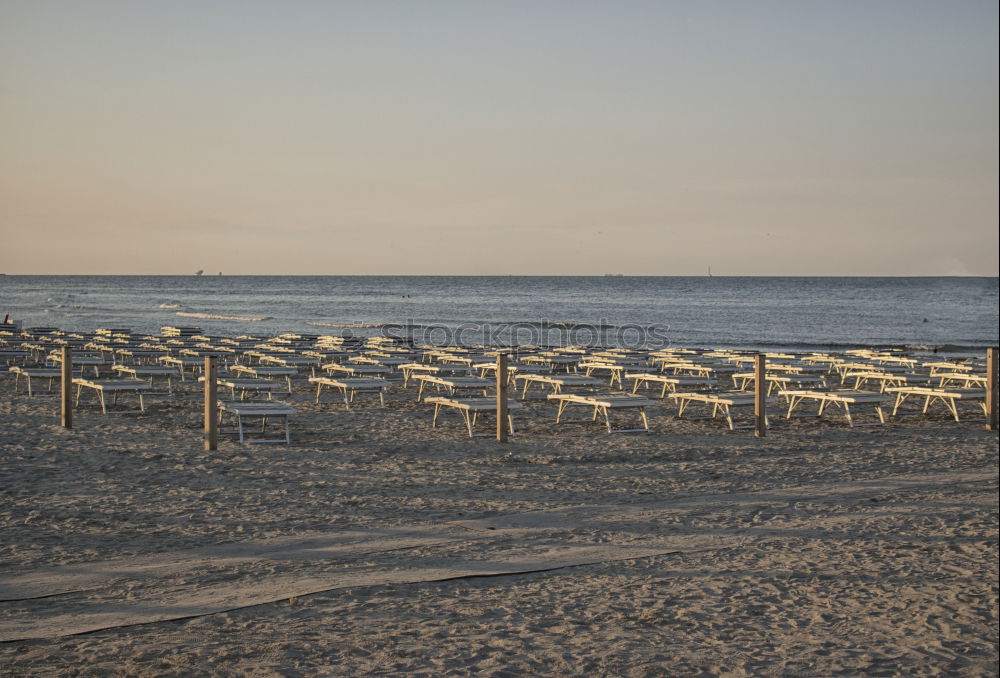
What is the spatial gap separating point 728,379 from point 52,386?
9907 millimetres

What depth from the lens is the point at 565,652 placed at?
3.53 meters

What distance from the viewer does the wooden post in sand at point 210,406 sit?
24.3 ft

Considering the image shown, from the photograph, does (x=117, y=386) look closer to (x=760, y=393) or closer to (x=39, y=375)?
(x=39, y=375)

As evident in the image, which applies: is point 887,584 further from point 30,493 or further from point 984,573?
point 30,493

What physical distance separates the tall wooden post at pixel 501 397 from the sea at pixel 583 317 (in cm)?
1933

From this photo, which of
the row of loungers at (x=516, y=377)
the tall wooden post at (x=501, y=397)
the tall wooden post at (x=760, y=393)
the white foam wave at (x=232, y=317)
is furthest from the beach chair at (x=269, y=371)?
the white foam wave at (x=232, y=317)

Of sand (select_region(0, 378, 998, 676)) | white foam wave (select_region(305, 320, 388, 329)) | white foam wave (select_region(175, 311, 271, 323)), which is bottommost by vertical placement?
white foam wave (select_region(305, 320, 388, 329))

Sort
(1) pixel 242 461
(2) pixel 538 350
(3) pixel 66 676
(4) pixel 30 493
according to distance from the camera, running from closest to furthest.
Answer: (3) pixel 66 676 → (4) pixel 30 493 → (1) pixel 242 461 → (2) pixel 538 350

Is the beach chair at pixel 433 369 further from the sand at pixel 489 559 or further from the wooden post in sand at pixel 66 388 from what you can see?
the wooden post in sand at pixel 66 388

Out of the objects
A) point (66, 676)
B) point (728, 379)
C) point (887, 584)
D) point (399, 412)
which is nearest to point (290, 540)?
point (66, 676)

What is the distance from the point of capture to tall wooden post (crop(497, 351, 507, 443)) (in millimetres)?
8172

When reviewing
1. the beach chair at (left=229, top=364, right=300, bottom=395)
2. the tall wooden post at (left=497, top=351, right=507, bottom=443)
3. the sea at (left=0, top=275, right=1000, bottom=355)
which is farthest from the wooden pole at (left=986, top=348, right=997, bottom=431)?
the sea at (left=0, top=275, right=1000, bottom=355)

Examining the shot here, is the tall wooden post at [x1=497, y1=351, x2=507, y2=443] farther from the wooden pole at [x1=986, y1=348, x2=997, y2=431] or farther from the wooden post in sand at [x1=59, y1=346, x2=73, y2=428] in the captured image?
the wooden pole at [x1=986, y1=348, x2=997, y2=431]

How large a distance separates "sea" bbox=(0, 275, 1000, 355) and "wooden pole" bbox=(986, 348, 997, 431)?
18.1m
